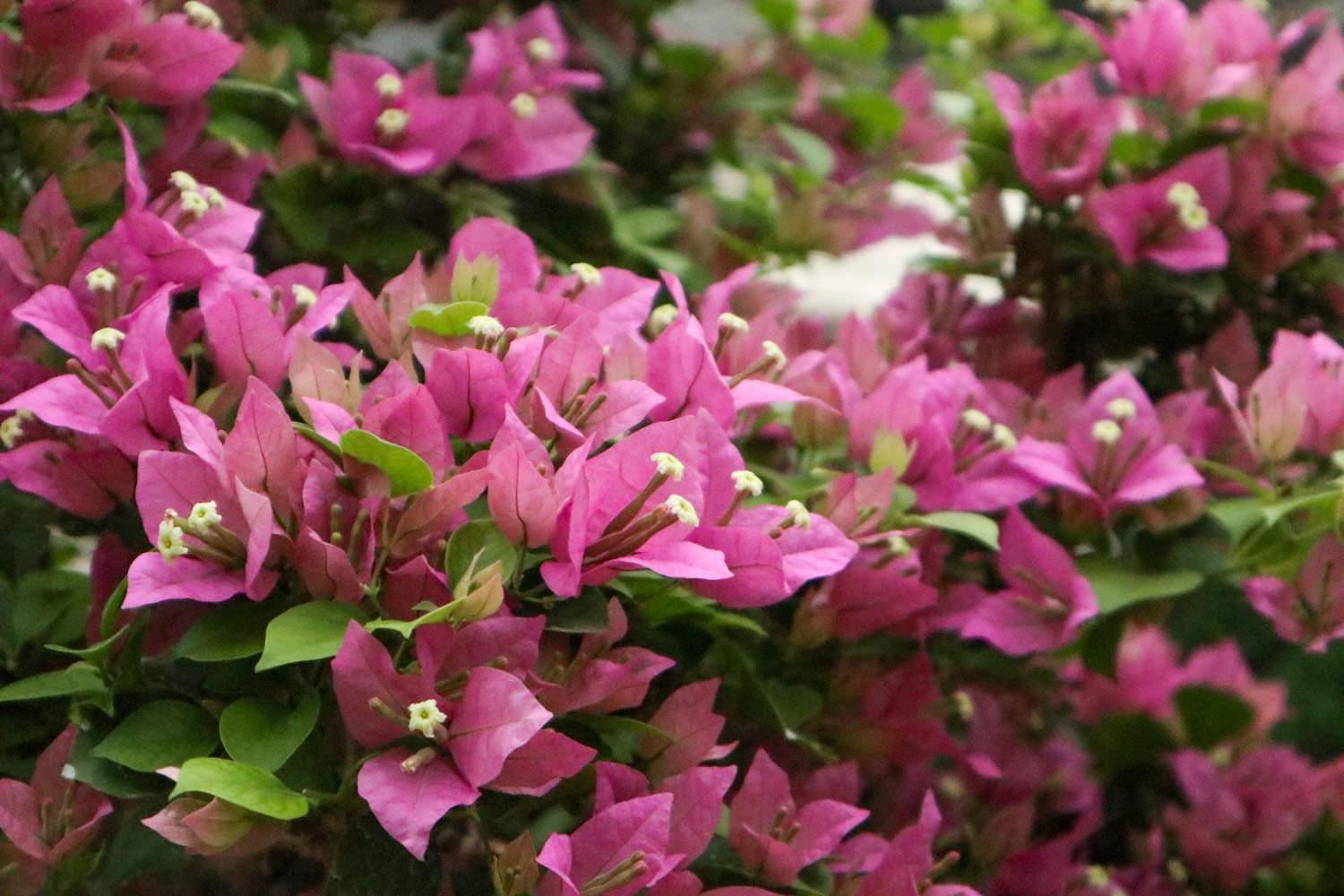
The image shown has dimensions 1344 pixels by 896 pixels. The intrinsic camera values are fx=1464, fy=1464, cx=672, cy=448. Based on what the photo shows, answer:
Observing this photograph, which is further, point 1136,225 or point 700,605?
point 1136,225

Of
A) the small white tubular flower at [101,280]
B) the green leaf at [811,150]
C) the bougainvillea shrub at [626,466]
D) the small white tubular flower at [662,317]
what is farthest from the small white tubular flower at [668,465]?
the green leaf at [811,150]

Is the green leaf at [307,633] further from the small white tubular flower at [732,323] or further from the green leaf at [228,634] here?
the small white tubular flower at [732,323]

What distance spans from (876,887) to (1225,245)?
505mm

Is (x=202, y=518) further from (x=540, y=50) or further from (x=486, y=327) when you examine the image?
(x=540, y=50)

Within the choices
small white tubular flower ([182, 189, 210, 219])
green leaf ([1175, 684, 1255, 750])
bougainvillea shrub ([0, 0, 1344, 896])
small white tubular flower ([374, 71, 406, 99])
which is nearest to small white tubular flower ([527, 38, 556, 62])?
bougainvillea shrub ([0, 0, 1344, 896])

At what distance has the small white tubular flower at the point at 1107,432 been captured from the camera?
884 millimetres

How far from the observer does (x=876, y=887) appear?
0.77 m

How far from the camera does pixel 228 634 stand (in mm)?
660

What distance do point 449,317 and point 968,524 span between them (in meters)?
0.31

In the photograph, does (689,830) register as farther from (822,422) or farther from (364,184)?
(364,184)

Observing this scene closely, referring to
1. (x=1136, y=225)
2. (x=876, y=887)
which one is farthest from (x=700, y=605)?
(x=1136, y=225)

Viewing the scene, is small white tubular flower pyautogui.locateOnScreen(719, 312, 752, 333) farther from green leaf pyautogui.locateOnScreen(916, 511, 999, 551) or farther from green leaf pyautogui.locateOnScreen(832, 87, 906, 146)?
green leaf pyautogui.locateOnScreen(832, 87, 906, 146)

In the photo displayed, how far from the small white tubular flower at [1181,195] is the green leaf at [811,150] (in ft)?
1.08

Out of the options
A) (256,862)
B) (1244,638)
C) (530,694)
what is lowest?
(1244,638)
